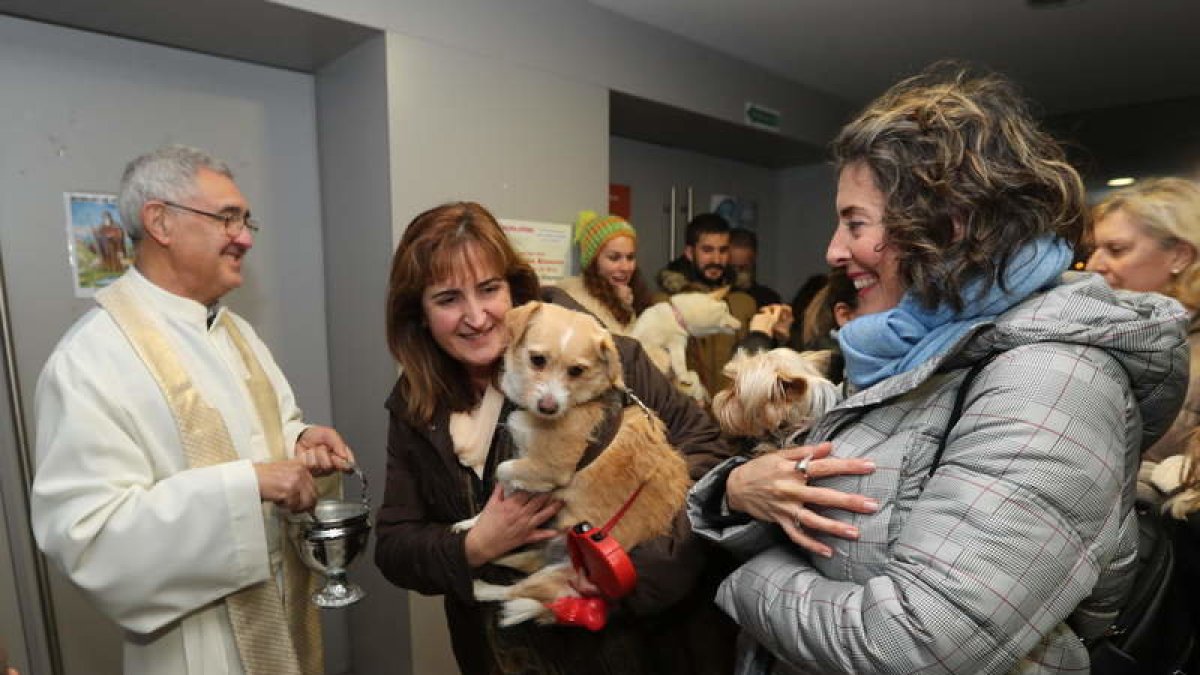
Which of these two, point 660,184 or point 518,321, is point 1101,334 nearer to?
point 518,321

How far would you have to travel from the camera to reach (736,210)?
526 cm

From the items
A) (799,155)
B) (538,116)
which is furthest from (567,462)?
(799,155)

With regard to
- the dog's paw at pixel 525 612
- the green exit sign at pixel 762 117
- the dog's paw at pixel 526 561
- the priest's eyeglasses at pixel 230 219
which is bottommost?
the dog's paw at pixel 525 612

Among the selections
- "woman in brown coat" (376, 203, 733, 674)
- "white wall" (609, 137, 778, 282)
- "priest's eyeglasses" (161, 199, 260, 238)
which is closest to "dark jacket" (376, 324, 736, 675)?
"woman in brown coat" (376, 203, 733, 674)

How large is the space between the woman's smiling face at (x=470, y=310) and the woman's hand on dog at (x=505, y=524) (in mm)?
369

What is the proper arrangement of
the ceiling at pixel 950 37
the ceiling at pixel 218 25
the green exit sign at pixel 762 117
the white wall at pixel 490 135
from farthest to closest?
the green exit sign at pixel 762 117 < the ceiling at pixel 950 37 < the white wall at pixel 490 135 < the ceiling at pixel 218 25

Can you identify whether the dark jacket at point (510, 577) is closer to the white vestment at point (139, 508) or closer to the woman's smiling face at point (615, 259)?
the white vestment at point (139, 508)

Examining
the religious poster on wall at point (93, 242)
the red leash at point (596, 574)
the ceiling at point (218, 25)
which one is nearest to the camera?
the red leash at point (596, 574)

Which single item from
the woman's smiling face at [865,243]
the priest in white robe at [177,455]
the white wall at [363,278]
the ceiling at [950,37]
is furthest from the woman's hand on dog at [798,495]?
the ceiling at [950,37]

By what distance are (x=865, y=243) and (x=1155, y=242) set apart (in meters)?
1.72

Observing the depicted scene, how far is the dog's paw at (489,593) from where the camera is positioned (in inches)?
56.5

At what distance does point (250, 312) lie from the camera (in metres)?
2.74

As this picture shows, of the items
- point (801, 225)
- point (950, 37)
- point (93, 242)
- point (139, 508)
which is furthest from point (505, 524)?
point (801, 225)

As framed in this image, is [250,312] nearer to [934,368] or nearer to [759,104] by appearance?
[934,368]
